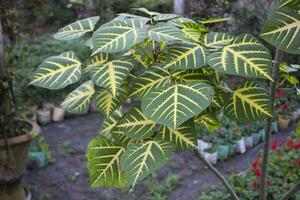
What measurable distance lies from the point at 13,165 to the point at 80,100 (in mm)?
1584

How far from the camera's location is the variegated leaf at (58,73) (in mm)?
936

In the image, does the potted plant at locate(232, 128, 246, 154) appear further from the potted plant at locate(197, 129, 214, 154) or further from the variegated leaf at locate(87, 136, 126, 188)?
the variegated leaf at locate(87, 136, 126, 188)

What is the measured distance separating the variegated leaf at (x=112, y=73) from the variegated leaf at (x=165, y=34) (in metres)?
0.10

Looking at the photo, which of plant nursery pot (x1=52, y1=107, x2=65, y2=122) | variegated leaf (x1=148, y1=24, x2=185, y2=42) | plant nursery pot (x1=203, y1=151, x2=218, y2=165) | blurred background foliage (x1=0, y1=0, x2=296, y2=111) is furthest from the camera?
plant nursery pot (x1=52, y1=107, x2=65, y2=122)

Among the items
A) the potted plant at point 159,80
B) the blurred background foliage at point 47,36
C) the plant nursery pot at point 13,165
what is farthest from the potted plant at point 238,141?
the potted plant at point 159,80

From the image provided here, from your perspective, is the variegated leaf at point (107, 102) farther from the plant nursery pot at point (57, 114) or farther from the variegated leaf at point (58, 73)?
the plant nursery pot at point (57, 114)

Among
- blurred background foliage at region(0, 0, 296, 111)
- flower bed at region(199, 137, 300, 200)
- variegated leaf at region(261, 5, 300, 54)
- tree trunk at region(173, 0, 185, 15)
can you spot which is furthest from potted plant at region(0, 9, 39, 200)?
tree trunk at region(173, 0, 185, 15)

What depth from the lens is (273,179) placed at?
89.7 inches

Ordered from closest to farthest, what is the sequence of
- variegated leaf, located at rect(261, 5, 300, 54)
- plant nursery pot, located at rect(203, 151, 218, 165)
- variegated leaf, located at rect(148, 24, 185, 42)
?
variegated leaf, located at rect(261, 5, 300, 54)
variegated leaf, located at rect(148, 24, 185, 42)
plant nursery pot, located at rect(203, 151, 218, 165)

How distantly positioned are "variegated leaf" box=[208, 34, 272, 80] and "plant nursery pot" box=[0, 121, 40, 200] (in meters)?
1.95

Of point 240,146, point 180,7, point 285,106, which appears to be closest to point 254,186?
point 240,146

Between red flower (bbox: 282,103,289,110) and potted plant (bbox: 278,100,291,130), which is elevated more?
red flower (bbox: 282,103,289,110)

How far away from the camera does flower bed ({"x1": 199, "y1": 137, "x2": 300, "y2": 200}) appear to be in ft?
6.97

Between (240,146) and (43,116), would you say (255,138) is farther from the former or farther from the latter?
(43,116)
